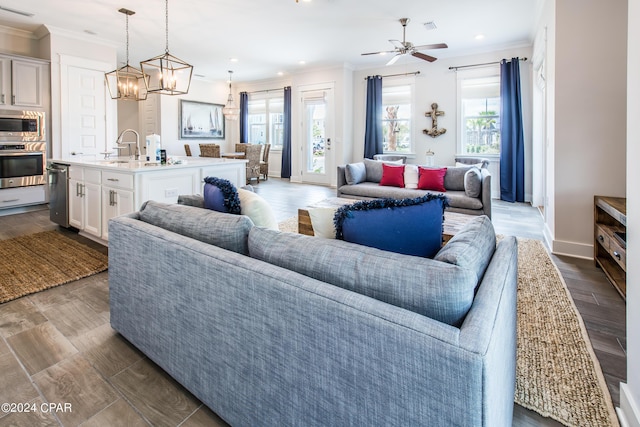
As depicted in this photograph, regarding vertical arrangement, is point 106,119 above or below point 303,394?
above

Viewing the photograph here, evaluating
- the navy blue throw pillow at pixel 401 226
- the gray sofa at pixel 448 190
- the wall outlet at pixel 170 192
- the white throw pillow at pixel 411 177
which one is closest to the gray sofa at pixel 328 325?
the navy blue throw pillow at pixel 401 226

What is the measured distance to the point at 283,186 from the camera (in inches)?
328

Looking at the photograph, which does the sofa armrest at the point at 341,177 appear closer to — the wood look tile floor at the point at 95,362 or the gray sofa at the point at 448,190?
the gray sofa at the point at 448,190

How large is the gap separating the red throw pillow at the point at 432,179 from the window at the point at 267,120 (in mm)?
5741

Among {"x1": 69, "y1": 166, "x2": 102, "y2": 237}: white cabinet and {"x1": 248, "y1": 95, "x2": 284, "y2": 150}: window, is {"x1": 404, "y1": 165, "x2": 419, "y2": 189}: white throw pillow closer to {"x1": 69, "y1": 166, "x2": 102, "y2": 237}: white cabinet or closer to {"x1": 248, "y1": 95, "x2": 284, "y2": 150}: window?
{"x1": 69, "y1": 166, "x2": 102, "y2": 237}: white cabinet

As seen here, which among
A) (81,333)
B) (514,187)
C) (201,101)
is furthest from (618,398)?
(201,101)

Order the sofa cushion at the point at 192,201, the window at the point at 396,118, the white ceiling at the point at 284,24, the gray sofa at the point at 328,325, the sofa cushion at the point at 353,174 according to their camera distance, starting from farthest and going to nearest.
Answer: the window at the point at 396,118 → the sofa cushion at the point at 353,174 → the white ceiling at the point at 284,24 → the sofa cushion at the point at 192,201 → the gray sofa at the point at 328,325

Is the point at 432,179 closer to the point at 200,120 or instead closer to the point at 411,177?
the point at 411,177

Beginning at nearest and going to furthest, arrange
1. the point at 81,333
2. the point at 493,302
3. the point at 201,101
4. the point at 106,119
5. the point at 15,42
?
the point at 493,302, the point at 81,333, the point at 15,42, the point at 106,119, the point at 201,101

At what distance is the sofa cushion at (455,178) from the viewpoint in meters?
5.01

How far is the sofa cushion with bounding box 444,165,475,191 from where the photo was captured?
501cm

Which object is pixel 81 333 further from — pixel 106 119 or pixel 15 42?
pixel 15 42

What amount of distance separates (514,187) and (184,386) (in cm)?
662

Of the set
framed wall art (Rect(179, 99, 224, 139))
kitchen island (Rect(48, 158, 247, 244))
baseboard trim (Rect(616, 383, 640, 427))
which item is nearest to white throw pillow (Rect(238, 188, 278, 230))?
baseboard trim (Rect(616, 383, 640, 427))
